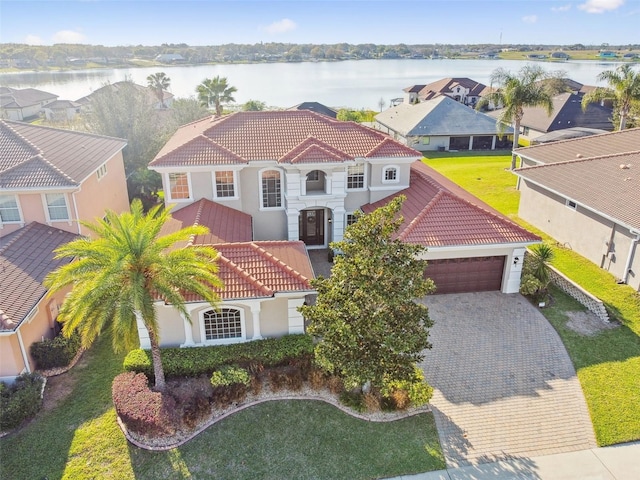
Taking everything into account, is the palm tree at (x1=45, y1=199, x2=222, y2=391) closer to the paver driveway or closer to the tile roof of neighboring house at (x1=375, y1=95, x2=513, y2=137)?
the paver driveway

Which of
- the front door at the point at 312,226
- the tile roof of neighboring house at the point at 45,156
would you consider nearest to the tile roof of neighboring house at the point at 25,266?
the tile roof of neighboring house at the point at 45,156

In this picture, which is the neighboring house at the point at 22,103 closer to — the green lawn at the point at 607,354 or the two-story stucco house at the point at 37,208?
the two-story stucco house at the point at 37,208

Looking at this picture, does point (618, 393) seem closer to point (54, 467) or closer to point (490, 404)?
point (490, 404)

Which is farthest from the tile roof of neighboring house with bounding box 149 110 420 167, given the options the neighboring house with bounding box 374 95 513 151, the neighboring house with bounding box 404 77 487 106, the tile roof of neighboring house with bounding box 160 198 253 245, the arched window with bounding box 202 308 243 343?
the neighboring house with bounding box 404 77 487 106

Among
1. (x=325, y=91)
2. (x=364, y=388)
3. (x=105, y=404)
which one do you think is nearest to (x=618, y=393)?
(x=364, y=388)

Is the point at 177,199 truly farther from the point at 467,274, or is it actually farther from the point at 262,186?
the point at 467,274
